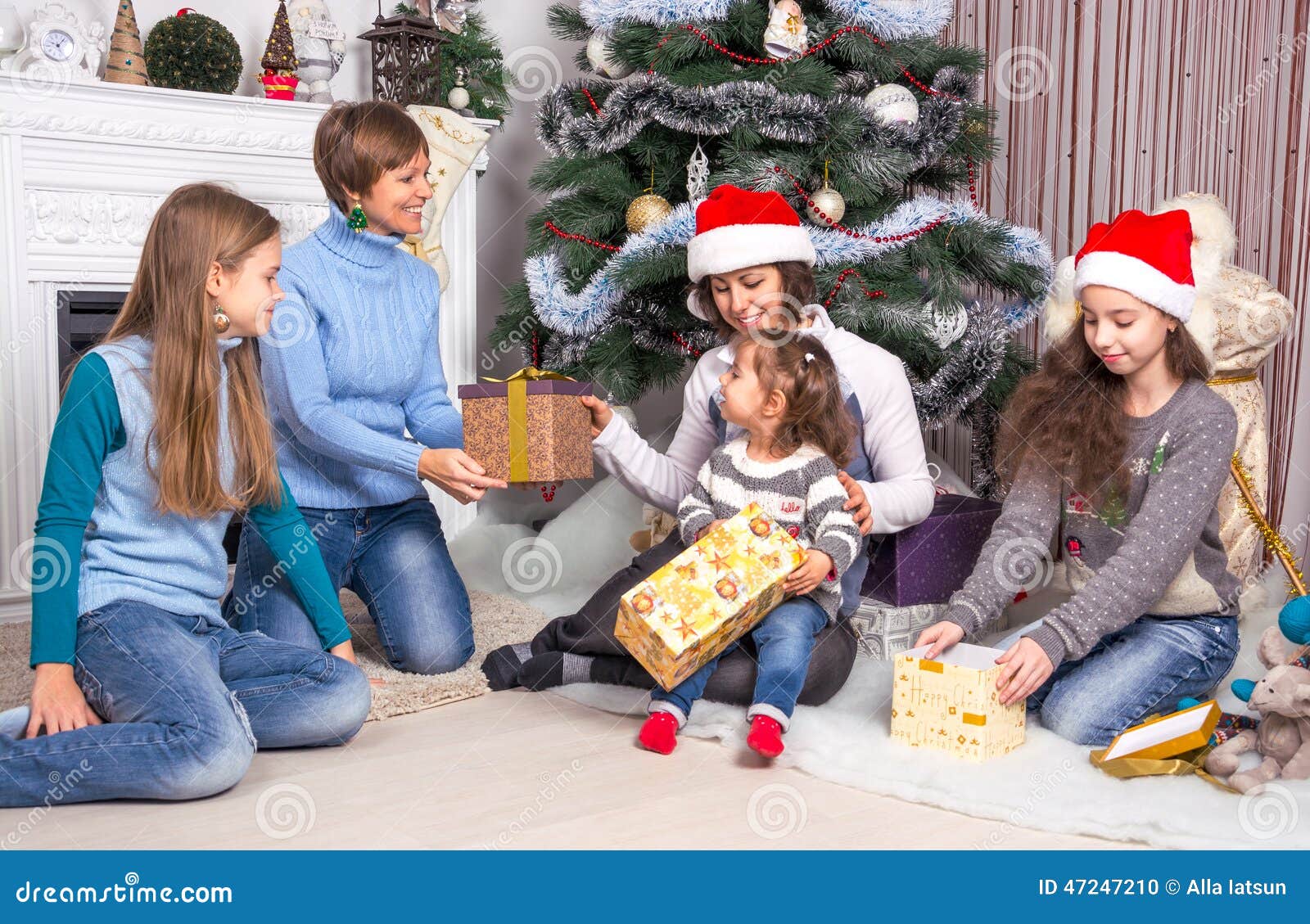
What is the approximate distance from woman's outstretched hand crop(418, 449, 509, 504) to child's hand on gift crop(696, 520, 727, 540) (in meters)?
0.34

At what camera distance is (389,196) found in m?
2.36

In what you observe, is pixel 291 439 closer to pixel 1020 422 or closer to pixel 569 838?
pixel 569 838

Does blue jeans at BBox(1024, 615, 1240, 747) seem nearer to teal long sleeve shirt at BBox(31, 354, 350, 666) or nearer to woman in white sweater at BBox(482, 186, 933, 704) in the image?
woman in white sweater at BBox(482, 186, 933, 704)

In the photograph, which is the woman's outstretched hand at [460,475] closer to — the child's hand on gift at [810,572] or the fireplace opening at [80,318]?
the child's hand on gift at [810,572]

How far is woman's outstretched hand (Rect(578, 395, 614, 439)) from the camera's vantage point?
2.23 m

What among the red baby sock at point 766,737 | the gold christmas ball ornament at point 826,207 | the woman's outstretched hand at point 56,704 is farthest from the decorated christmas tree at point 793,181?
the woman's outstretched hand at point 56,704

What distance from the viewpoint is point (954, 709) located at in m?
1.92

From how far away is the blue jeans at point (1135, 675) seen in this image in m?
2.01

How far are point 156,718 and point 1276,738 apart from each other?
1.62 meters

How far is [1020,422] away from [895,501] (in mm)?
262

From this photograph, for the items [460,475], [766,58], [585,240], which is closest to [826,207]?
[766,58]

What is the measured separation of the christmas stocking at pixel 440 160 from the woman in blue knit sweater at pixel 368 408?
0.75 meters

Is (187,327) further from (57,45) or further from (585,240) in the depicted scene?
(57,45)

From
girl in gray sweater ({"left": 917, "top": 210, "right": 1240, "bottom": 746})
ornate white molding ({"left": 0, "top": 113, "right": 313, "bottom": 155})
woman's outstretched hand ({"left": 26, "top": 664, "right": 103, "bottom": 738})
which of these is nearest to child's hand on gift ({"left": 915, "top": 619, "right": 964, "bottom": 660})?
girl in gray sweater ({"left": 917, "top": 210, "right": 1240, "bottom": 746})
